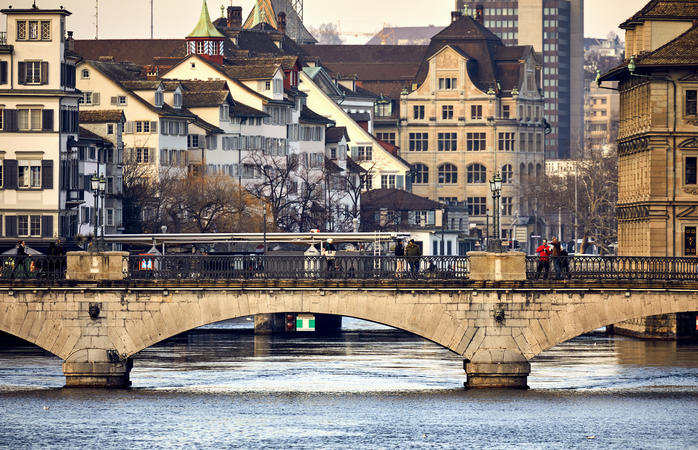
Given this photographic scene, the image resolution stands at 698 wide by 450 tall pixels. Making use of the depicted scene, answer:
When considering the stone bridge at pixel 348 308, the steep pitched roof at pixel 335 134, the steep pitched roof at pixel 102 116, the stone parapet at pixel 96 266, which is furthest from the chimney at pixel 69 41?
the stone bridge at pixel 348 308

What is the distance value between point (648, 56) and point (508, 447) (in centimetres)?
4690

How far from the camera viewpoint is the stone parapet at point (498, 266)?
84.2 metres

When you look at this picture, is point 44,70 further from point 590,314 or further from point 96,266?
point 590,314

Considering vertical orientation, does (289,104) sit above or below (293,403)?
above

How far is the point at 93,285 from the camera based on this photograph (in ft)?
280

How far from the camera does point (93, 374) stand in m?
85.4

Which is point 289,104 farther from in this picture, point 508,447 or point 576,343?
point 508,447

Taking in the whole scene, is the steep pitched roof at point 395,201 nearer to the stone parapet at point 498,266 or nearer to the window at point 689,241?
the window at point 689,241

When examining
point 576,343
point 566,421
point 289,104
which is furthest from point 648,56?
point 289,104

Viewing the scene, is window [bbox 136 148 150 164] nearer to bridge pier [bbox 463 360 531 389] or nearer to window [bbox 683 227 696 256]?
window [bbox 683 227 696 256]

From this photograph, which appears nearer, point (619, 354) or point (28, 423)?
point (28, 423)

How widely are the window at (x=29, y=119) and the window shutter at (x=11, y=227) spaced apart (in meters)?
5.27

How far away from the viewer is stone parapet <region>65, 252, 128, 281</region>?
85375mm

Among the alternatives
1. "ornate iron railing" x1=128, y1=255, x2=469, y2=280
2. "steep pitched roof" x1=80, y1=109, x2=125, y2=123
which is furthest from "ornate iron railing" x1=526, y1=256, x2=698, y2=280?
"steep pitched roof" x1=80, y1=109, x2=125, y2=123
